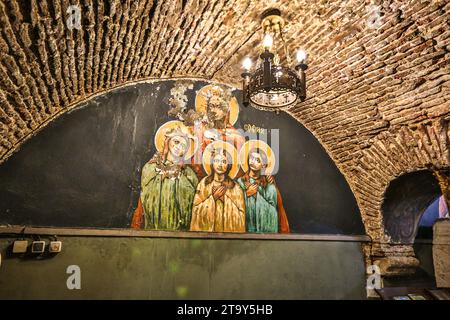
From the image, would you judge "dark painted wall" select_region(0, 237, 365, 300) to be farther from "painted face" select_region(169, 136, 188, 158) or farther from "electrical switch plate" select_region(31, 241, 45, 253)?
"painted face" select_region(169, 136, 188, 158)

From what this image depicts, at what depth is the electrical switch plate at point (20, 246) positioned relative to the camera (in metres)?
3.42

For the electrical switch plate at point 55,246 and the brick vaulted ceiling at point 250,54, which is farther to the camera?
the electrical switch plate at point 55,246

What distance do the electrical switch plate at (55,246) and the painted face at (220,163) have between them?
7.65 ft

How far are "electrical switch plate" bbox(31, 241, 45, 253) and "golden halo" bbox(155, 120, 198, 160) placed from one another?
6.22 ft

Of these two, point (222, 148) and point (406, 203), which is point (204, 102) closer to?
point (222, 148)

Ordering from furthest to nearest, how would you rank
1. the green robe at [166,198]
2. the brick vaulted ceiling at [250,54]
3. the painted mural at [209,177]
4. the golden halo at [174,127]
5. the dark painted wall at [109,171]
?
the golden halo at [174,127]
the painted mural at [209,177]
the green robe at [166,198]
the dark painted wall at [109,171]
the brick vaulted ceiling at [250,54]

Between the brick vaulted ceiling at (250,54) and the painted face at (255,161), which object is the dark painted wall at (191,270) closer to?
Answer: the painted face at (255,161)

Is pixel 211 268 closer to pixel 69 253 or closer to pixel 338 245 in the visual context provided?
pixel 69 253

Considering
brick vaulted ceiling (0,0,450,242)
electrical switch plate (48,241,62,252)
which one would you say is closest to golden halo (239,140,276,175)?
brick vaulted ceiling (0,0,450,242)

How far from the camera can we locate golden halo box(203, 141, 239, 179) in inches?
183

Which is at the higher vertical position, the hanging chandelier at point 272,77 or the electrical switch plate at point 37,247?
the hanging chandelier at point 272,77

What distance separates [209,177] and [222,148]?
530 millimetres

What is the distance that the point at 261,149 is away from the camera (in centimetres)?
→ 504

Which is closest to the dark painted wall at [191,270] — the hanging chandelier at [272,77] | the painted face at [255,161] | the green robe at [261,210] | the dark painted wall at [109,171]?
the green robe at [261,210]
